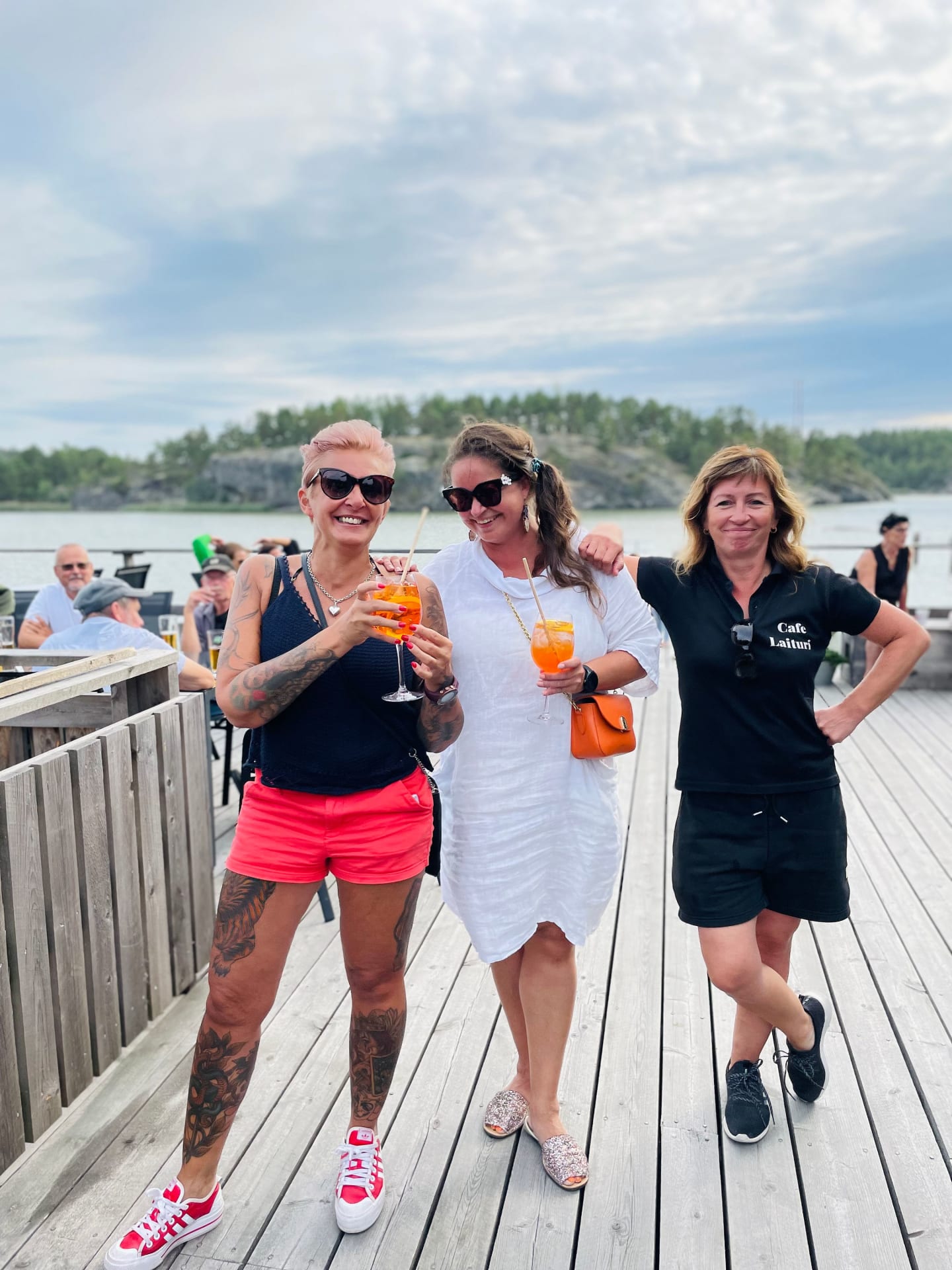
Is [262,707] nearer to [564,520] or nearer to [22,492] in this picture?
[564,520]

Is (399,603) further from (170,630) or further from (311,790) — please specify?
(170,630)

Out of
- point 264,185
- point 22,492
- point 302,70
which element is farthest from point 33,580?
point 264,185

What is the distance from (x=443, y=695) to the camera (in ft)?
5.39

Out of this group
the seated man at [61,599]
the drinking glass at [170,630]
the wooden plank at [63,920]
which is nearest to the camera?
the wooden plank at [63,920]

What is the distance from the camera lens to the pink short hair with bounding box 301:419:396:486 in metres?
1.62

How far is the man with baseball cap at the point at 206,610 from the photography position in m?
4.66

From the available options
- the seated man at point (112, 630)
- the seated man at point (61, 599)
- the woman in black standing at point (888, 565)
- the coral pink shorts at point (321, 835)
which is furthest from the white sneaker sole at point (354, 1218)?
the woman in black standing at point (888, 565)

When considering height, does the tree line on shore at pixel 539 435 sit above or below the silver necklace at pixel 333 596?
above

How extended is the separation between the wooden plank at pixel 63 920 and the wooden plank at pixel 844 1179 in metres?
1.62

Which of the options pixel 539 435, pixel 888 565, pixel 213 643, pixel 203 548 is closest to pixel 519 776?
pixel 213 643

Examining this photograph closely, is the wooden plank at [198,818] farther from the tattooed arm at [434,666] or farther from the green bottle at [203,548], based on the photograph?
the green bottle at [203,548]

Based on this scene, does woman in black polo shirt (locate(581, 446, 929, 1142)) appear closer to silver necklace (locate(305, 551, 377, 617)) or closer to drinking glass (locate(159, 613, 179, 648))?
silver necklace (locate(305, 551, 377, 617))

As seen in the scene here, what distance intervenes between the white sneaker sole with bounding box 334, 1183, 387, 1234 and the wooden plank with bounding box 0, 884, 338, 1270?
38 centimetres

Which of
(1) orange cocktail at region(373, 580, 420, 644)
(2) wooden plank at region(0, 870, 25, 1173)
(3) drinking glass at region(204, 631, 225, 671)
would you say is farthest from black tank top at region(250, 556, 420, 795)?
(3) drinking glass at region(204, 631, 225, 671)
